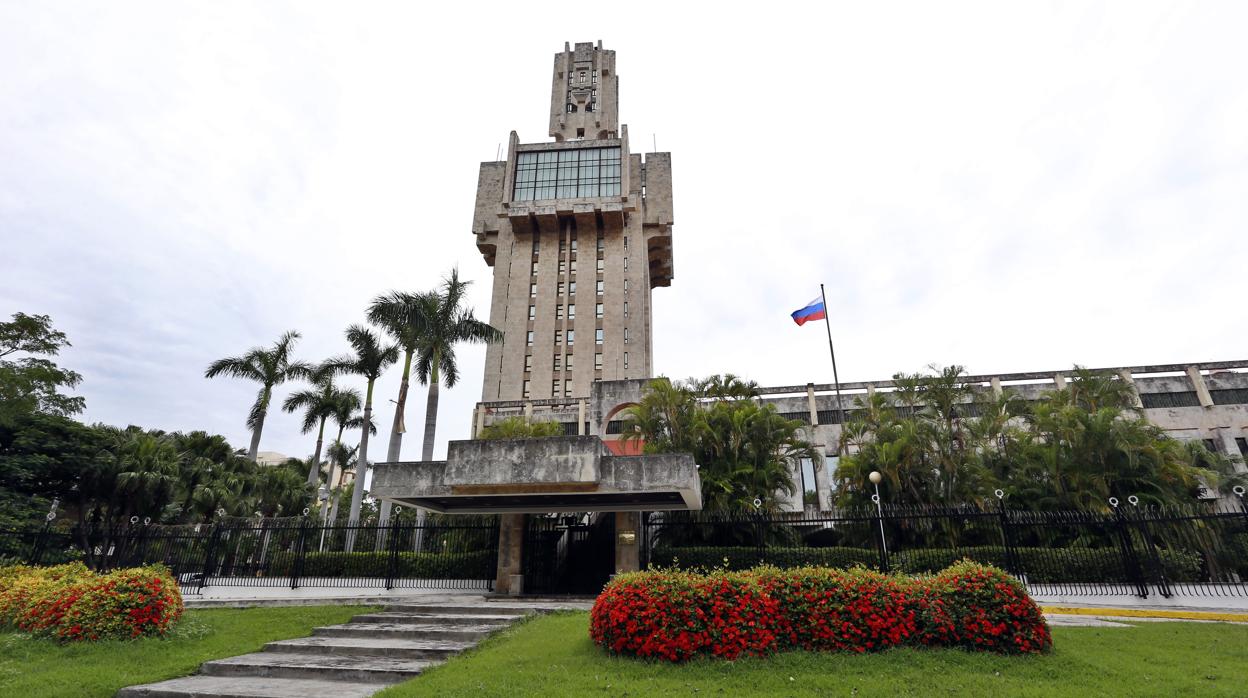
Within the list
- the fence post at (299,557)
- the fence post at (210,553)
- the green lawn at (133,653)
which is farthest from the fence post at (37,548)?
the green lawn at (133,653)

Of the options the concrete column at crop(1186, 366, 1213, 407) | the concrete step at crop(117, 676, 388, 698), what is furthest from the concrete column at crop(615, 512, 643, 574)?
the concrete column at crop(1186, 366, 1213, 407)

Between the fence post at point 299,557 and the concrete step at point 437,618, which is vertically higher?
the fence post at point 299,557

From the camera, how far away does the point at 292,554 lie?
70.8ft

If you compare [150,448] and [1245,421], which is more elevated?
[1245,421]

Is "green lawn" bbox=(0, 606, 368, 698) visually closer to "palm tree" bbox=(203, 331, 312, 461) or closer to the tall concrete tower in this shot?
Result: "palm tree" bbox=(203, 331, 312, 461)

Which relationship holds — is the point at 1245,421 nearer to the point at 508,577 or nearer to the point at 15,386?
the point at 508,577

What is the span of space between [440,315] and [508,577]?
14438 millimetres

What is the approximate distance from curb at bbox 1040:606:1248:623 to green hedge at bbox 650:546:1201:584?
3.06 meters

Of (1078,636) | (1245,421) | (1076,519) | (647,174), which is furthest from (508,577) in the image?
(647,174)

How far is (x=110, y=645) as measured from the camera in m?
10.2

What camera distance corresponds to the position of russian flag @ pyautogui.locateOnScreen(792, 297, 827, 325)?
30.4 meters

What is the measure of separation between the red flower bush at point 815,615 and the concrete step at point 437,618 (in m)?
3.97

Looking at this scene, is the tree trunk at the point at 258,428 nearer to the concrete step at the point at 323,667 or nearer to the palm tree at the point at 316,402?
the palm tree at the point at 316,402

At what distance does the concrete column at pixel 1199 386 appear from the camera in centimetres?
3384
